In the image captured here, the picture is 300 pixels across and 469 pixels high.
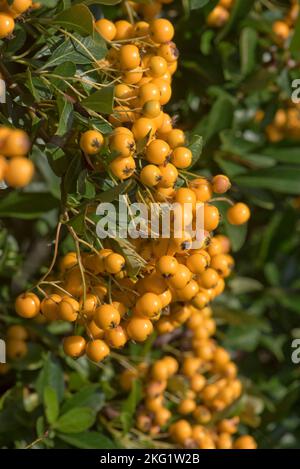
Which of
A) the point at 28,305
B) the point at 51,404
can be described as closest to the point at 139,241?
the point at 28,305

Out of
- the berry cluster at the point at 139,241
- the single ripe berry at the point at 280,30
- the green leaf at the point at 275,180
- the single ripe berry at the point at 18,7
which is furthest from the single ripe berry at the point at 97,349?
the single ripe berry at the point at 280,30

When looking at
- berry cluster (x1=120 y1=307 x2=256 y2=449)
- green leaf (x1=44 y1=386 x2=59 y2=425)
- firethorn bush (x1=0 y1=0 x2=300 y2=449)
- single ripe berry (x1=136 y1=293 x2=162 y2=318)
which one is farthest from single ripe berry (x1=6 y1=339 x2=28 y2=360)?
single ripe berry (x1=136 y1=293 x2=162 y2=318)

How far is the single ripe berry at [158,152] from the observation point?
123 centimetres

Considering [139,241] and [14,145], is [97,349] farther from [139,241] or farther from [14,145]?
[14,145]

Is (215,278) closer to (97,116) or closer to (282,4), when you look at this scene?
(97,116)

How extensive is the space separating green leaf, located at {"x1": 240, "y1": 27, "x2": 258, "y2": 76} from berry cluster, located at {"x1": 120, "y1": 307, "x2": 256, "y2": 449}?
2.50 feet

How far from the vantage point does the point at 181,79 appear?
2.03 m

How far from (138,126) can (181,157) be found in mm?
111

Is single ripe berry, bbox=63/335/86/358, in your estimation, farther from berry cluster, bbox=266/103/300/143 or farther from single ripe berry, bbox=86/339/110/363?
berry cluster, bbox=266/103/300/143

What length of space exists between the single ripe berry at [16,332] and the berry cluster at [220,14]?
103 centimetres

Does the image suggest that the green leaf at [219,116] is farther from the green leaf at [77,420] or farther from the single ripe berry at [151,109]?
the green leaf at [77,420]

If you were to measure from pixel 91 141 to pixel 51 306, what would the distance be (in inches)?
13.6

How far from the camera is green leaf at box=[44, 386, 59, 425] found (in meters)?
1.72
